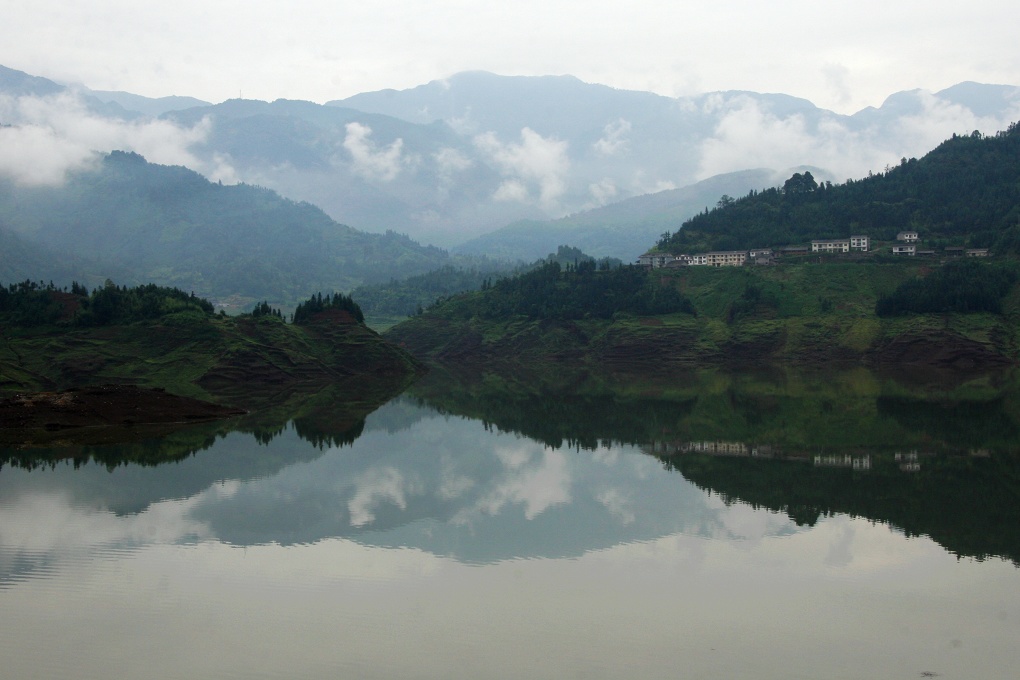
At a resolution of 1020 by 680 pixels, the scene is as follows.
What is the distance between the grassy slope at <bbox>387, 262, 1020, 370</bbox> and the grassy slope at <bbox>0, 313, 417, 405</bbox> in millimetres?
44796

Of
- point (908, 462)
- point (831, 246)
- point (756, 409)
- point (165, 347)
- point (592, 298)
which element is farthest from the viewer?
point (831, 246)

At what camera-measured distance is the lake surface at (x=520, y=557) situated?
2689 centimetres

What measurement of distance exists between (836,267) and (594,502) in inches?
5808

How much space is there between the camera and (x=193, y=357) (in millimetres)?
120250

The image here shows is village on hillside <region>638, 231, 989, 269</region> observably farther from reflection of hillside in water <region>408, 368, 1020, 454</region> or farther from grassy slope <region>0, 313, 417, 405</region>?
grassy slope <region>0, 313, 417, 405</region>

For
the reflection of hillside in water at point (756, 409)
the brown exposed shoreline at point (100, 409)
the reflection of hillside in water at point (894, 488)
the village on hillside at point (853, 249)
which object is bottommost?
the reflection of hillside in water at point (756, 409)

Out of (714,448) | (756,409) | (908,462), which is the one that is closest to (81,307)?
(756,409)

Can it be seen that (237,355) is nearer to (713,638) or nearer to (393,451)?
(393,451)

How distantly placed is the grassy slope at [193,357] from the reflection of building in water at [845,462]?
65.9 meters

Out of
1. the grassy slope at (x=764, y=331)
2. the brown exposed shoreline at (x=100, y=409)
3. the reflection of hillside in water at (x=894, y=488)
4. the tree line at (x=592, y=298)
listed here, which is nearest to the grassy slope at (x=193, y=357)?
the brown exposed shoreline at (x=100, y=409)

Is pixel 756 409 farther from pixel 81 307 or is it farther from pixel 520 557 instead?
pixel 81 307

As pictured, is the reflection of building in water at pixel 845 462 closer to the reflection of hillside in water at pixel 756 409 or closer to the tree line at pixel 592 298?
the reflection of hillside in water at pixel 756 409

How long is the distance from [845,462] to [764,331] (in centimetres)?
10871

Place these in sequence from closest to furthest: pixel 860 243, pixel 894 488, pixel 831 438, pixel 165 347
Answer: pixel 894 488 → pixel 831 438 → pixel 165 347 → pixel 860 243
